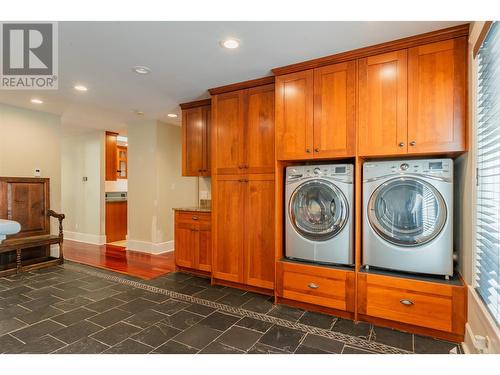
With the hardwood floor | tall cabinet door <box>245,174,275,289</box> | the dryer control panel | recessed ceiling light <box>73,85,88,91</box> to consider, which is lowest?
the hardwood floor

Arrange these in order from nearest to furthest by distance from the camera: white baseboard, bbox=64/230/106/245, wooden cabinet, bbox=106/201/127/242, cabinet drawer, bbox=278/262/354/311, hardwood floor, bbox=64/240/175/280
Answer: cabinet drawer, bbox=278/262/354/311, hardwood floor, bbox=64/240/175/280, white baseboard, bbox=64/230/106/245, wooden cabinet, bbox=106/201/127/242

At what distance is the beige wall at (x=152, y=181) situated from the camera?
17.0 feet

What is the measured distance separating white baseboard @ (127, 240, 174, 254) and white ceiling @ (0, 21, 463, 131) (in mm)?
2656

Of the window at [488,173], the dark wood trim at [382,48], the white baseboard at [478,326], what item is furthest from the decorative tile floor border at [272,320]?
the dark wood trim at [382,48]

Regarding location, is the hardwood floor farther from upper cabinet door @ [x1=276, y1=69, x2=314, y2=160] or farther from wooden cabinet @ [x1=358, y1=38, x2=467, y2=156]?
wooden cabinet @ [x1=358, y1=38, x2=467, y2=156]

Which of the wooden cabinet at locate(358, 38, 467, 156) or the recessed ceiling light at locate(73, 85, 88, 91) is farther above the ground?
the recessed ceiling light at locate(73, 85, 88, 91)

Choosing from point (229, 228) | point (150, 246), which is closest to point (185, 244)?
point (229, 228)

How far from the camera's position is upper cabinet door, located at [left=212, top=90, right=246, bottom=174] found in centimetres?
321

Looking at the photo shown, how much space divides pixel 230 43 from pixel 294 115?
2.87 feet

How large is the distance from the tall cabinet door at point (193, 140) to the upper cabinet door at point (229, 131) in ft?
1.95

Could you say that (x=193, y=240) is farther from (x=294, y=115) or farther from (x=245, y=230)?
(x=294, y=115)

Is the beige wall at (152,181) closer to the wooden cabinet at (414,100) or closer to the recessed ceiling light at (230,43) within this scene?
the recessed ceiling light at (230,43)

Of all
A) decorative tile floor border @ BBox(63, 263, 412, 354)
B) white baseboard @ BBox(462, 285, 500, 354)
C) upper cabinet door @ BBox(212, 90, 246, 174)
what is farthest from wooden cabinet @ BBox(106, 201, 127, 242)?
white baseboard @ BBox(462, 285, 500, 354)

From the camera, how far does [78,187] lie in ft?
21.1
